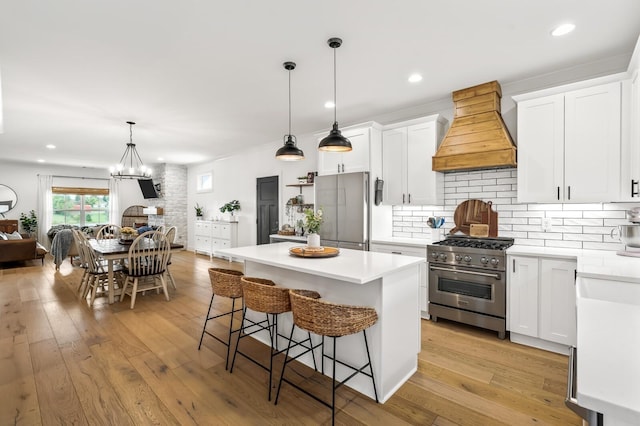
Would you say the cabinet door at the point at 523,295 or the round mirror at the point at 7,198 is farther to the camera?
the round mirror at the point at 7,198

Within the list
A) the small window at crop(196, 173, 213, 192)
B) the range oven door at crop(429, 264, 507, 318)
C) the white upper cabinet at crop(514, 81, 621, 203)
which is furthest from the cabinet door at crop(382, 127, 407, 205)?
the small window at crop(196, 173, 213, 192)

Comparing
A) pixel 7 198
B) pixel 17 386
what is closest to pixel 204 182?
pixel 7 198

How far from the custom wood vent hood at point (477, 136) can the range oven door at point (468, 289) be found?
1154 mm

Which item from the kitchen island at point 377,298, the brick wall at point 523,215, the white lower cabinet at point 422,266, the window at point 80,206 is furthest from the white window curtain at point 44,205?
the brick wall at point 523,215

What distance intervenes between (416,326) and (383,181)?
7.24 feet

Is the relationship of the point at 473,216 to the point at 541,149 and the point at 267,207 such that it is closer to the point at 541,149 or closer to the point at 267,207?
the point at 541,149

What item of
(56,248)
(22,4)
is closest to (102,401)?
(22,4)

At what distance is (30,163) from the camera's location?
897 centimetres

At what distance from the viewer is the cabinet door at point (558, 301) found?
2773mm

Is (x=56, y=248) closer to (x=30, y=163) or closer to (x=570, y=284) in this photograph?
(x=30, y=163)

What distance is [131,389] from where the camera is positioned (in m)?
2.25

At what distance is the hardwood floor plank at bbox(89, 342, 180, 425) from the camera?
77.0 inches

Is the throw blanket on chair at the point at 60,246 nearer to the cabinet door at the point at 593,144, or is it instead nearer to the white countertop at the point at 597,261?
Answer: the white countertop at the point at 597,261

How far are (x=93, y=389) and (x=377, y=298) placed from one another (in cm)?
215
